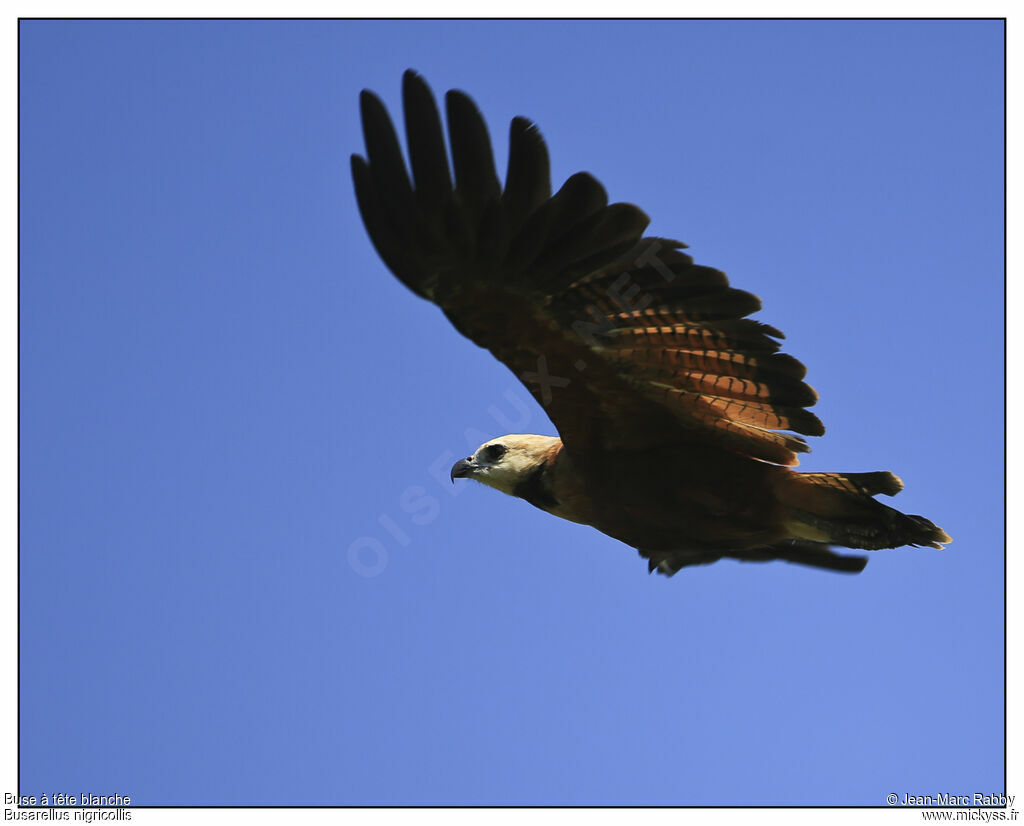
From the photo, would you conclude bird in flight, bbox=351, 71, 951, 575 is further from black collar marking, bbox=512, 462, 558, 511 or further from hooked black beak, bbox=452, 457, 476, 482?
hooked black beak, bbox=452, 457, 476, 482

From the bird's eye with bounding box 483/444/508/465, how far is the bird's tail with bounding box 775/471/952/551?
6.81 feet

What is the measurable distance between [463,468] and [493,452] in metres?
0.36

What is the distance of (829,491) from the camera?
6176 millimetres

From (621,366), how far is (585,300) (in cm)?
55

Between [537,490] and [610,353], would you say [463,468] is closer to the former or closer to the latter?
[537,490]

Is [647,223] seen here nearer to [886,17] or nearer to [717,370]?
[717,370]

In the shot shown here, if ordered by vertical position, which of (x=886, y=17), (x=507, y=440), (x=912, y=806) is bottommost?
(x=912, y=806)

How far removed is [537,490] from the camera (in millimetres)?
6777

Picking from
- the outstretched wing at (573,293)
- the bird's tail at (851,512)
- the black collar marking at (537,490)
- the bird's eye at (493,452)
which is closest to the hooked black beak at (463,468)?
the bird's eye at (493,452)

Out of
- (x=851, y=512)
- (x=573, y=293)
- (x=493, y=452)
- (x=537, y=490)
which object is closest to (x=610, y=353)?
(x=573, y=293)

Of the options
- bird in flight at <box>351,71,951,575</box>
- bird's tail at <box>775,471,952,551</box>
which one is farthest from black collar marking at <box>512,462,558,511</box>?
bird's tail at <box>775,471,952,551</box>

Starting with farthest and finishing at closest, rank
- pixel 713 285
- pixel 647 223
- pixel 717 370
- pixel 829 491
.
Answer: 1. pixel 829 491
2. pixel 717 370
3. pixel 713 285
4. pixel 647 223

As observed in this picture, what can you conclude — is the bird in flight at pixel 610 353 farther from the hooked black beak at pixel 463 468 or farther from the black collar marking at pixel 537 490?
the hooked black beak at pixel 463 468
